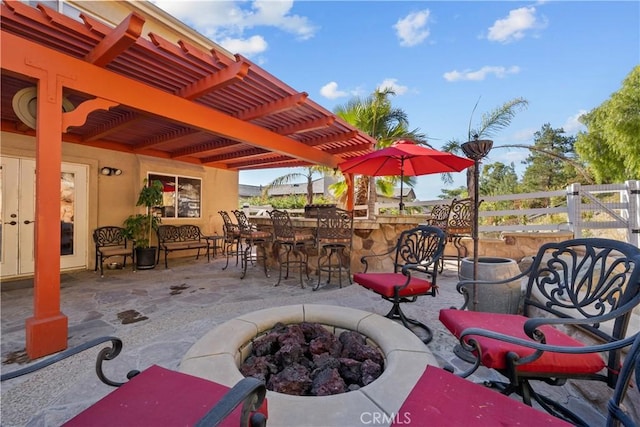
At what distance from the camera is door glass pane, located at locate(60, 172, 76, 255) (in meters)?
Result: 5.35

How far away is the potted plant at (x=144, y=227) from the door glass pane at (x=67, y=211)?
0.91m

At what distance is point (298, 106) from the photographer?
388 cm

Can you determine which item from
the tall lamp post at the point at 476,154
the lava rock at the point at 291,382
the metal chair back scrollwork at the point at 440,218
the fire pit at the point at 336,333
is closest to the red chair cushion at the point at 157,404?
the fire pit at the point at 336,333

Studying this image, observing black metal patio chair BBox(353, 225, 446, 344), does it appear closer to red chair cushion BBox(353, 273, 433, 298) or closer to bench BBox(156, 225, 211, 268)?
red chair cushion BBox(353, 273, 433, 298)

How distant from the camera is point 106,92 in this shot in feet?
9.02

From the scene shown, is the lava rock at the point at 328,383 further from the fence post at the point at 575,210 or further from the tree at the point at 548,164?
the tree at the point at 548,164

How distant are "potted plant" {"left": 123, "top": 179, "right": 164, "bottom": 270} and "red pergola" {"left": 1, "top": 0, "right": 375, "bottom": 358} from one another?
1.48 metres

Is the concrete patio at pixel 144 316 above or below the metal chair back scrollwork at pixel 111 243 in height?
below

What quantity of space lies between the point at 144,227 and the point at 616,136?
53.2ft

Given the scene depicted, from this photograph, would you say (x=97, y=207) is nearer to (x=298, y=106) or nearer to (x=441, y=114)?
(x=298, y=106)

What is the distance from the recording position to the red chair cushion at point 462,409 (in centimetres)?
90

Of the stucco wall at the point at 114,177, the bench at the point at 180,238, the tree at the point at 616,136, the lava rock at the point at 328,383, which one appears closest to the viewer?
the lava rock at the point at 328,383

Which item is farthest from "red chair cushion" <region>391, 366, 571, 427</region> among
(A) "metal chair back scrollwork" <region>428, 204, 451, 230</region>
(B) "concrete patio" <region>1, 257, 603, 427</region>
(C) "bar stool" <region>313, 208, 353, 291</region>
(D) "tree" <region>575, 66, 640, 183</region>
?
(D) "tree" <region>575, 66, 640, 183</region>

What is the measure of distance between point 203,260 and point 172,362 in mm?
5008
